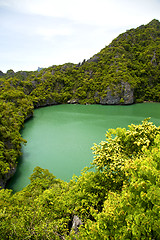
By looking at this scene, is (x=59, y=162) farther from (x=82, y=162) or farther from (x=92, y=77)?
(x=92, y=77)

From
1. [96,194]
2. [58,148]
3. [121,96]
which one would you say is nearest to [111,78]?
[121,96]

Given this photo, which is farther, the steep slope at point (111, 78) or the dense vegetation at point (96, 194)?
the steep slope at point (111, 78)

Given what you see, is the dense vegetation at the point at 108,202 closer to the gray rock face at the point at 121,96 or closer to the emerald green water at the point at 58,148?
the emerald green water at the point at 58,148

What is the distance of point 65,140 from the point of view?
19219mm

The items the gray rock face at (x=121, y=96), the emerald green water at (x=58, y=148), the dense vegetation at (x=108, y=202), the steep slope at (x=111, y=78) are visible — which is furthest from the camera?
the steep slope at (x=111, y=78)

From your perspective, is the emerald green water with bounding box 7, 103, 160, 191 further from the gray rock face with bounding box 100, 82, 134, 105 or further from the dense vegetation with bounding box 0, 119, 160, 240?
the gray rock face with bounding box 100, 82, 134, 105

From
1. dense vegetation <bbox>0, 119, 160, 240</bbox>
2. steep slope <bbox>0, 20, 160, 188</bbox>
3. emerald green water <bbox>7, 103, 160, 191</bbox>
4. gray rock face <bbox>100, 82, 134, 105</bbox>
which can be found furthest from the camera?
steep slope <bbox>0, 20, 160, 188</bbox>

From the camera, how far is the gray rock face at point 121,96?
43625 millimetres

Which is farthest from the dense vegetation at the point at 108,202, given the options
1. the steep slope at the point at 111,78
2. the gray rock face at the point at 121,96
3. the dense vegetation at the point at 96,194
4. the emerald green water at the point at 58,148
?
the gray rock face at the point at 121,96

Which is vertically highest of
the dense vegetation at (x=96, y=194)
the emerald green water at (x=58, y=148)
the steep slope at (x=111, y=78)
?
the steep slope at (x=111, y=78)

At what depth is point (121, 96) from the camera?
44188mm

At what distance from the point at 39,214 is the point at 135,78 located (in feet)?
169

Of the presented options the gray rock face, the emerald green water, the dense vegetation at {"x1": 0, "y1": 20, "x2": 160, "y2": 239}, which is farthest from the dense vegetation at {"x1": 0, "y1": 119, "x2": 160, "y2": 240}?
the gray rock face

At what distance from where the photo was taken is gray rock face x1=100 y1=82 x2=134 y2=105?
143ft
